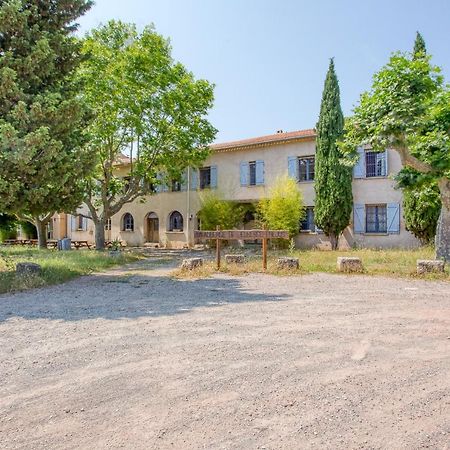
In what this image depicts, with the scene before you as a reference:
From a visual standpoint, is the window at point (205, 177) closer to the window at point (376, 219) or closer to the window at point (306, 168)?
the window at point (306, 168)

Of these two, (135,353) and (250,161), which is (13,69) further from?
(250,161)

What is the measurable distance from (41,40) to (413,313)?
32.9 feet

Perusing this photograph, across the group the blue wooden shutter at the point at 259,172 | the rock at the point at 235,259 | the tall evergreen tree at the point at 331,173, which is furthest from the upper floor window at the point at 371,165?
the rock at the point at 235,259

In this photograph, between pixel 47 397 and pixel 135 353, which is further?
pixel 135 353

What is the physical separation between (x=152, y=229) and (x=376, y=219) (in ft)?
51.4

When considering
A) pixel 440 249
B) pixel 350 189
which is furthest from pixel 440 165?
pixel 350 189

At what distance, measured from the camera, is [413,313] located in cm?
684

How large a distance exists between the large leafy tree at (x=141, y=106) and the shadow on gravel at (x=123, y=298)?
10.2 metres

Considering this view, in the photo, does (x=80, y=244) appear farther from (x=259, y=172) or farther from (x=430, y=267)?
(x=430, y=267)

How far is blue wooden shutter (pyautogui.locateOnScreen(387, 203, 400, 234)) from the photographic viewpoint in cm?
2166

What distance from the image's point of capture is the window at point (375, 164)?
22.1m

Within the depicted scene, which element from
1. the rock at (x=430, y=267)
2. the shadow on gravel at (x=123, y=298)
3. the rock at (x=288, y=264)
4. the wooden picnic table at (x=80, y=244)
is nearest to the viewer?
the shadow on gravel at (x=123, y=298)

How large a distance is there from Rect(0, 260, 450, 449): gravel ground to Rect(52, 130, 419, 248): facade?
1377cm

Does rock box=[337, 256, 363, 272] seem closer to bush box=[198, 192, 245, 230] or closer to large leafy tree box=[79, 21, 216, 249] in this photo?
large leafy tree box=[79, 21, 216, 249]
